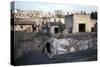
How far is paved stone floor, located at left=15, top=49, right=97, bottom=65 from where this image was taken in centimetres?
296

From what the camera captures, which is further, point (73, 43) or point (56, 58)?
point (73, 43)

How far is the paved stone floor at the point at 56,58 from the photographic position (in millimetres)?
2955

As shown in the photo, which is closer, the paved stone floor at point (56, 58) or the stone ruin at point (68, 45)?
the paved stone floor at point (56, 58)

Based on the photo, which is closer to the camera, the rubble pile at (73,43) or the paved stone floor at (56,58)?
the paved stone floor at (56,58)

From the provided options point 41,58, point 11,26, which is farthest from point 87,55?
point 11,26

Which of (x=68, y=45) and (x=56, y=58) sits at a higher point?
(x=68, y=45)

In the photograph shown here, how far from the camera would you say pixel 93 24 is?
11.2ft

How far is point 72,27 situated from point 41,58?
0.69 meters

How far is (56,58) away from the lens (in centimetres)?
316

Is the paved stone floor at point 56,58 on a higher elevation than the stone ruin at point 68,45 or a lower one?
lower

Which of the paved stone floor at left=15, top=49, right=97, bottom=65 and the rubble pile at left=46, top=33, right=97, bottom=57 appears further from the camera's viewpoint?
the rubble pile at left=46, top=33, right=97, bottom=57

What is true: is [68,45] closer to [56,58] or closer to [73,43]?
[73,43]

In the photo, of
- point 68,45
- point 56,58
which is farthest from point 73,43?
point 56,58
